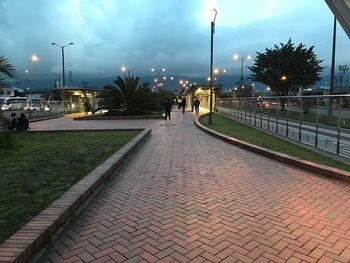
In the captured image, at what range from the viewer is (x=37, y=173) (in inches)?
272

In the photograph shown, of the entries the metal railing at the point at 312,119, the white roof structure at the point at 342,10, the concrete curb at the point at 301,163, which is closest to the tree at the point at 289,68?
the metal railing at the point at 312,119

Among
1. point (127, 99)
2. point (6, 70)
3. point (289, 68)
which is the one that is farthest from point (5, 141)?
point (289, 68)

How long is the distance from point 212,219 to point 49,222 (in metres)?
2.03

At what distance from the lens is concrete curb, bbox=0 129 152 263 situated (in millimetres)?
3441

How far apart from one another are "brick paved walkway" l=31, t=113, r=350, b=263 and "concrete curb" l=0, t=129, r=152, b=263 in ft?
0.49

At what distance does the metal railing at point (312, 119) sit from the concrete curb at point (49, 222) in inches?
241

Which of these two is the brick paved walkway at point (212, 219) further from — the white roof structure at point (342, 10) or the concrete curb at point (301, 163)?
the white roof structure at point (342, 10)

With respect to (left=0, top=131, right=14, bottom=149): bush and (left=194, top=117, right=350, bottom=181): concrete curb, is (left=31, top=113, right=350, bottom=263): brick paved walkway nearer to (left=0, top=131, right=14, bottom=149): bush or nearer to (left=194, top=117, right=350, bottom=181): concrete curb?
(left=194, top=117, right=350, bottom=181): concrete curb

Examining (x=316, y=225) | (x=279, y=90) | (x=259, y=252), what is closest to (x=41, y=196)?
(x=259, y=252)

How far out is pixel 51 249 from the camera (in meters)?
3.94

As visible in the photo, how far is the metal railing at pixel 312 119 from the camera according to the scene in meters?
9.44

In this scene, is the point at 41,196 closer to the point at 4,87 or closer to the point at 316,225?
the point at 316,225

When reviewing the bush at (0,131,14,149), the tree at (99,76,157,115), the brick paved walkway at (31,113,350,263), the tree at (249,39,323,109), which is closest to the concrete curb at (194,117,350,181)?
the brick paved walkway at (31,113,350,263)

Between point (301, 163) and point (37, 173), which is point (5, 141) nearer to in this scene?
point (37, 173)
